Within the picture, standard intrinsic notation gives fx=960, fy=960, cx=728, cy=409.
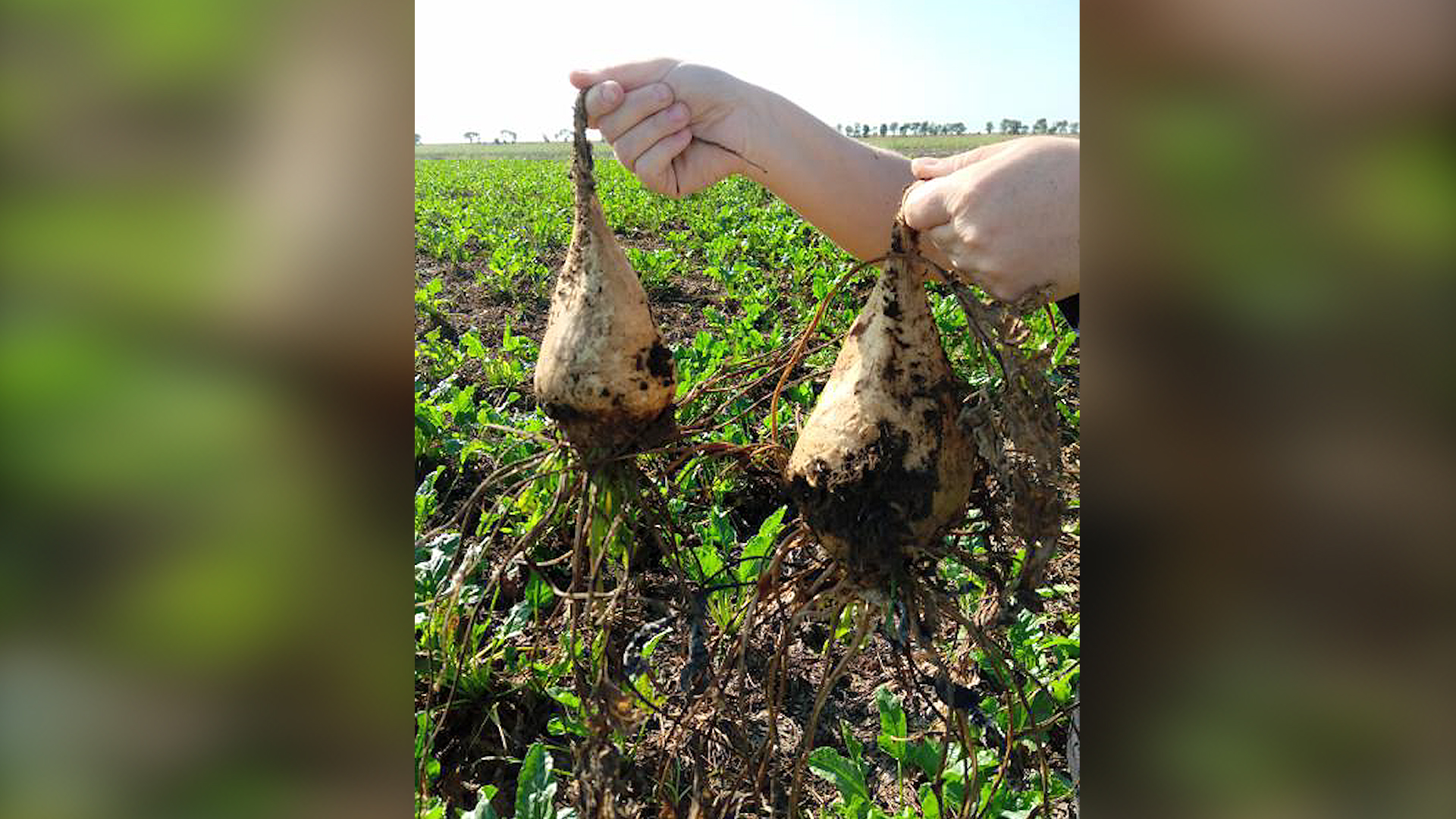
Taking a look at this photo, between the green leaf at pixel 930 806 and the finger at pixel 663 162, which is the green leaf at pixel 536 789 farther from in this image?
the finger at pixel 663 162

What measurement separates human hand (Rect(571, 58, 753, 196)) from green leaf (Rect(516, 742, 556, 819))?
1.16m

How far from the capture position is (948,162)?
5.68 feet

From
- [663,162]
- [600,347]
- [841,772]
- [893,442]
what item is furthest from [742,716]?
[663,162]

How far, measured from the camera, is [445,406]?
4.18 meters

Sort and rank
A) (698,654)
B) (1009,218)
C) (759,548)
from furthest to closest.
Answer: (759,548) < (698,654) < (1009,218)

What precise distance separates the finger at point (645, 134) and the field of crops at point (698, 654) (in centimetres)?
43

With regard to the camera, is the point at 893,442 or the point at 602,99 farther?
the point at 602,99

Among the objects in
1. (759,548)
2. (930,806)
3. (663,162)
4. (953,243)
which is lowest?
(930,806)

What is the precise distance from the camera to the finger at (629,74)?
5.93ft

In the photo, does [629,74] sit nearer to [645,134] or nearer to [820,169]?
[645,134]
